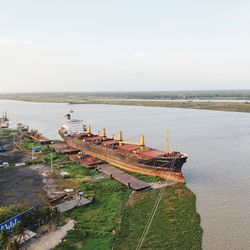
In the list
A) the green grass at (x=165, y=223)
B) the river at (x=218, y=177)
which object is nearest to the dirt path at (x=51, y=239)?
the green grass at (x=165, y=223)

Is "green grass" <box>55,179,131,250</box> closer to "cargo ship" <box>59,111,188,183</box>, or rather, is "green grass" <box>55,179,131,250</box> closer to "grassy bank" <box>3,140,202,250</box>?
"grassy bank" <box>3,140,202,250</box>

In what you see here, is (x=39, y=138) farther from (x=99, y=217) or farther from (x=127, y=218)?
(x=127, y=218)

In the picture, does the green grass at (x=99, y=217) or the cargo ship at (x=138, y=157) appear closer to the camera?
the green grass at (x=99, y=217)

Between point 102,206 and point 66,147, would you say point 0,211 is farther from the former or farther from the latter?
point 66,147

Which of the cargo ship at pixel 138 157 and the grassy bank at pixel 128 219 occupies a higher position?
the cargo ship at pixel 138 157

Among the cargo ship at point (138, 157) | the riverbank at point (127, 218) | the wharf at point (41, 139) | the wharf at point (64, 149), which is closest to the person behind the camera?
the riverbank at point (127, 218)

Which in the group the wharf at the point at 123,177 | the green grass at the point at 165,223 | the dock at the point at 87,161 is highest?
the dock at the point at 87,161

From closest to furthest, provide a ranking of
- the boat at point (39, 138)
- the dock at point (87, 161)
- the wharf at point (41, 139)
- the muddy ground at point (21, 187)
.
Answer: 1. the muddy ground at point (21, 187)
2. the dock at point (87, 161)
3. the wharf at point (41, 139)
4. the boat at point (39, 138)

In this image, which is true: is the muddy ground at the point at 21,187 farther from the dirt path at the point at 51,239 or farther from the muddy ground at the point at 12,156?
the dirt path at the point at 51,239
